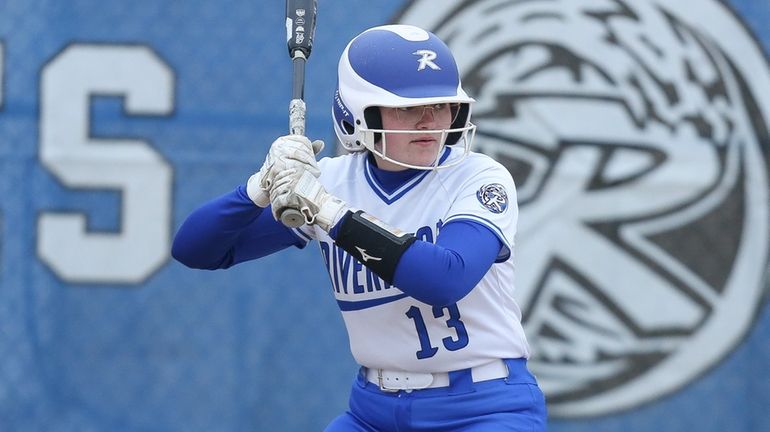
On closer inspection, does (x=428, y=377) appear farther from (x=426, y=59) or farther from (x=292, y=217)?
(x=426, y=59)

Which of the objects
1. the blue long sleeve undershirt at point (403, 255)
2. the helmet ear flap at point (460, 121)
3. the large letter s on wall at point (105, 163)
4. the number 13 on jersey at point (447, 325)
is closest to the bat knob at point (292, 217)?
the blue long sleeve undershirt at point (403, 255)

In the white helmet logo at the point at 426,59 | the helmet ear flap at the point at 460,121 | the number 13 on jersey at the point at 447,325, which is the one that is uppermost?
the white helmet logo at the point at 426,59

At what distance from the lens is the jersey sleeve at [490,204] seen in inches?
103

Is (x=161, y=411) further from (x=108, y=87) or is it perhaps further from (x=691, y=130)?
(x=691, y=130)

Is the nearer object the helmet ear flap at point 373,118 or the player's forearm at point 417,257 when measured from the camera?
the player's forearm at point 417,257

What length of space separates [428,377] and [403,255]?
1.24ft

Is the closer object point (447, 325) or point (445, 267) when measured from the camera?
point (445, 267)

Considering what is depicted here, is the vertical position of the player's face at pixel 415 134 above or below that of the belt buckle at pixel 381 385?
above

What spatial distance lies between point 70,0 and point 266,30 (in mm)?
718

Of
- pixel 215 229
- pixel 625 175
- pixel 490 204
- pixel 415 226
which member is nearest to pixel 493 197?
pixel 490 204

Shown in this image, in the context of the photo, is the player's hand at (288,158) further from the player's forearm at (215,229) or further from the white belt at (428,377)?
the white belt at (428,377)

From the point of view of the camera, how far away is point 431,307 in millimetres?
2713

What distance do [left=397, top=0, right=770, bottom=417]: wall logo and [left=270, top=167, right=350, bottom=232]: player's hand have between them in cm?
182

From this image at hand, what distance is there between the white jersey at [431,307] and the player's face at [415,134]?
91 millimetres
